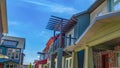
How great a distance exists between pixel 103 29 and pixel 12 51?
43.1 meters

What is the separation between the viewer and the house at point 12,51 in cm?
4611

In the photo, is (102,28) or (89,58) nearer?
(102,28)

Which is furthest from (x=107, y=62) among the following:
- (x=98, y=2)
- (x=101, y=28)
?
(x=101, y=28)

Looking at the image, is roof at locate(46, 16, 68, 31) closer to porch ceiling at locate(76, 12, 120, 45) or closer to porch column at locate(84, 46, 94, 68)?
porch ceiling at locate(76, 12, 120, 45)

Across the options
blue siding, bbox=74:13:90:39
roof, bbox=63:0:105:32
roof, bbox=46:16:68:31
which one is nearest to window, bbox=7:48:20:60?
roof, bbox=46:16:68:31

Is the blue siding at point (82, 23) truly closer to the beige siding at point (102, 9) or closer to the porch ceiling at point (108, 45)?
the beige siding at point (102, 9)

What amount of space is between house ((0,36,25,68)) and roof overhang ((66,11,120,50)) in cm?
3672

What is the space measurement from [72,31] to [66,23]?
1094 millimetres

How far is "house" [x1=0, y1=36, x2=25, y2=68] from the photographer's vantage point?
46.1 m

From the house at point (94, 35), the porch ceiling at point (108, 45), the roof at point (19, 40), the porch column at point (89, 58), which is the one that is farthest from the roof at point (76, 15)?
the roof at point (19, 40)

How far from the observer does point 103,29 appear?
999cm

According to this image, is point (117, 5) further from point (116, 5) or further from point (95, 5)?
point (95, 5)

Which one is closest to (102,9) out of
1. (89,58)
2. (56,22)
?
(56,22)

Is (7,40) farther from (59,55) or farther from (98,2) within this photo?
(98,2)
